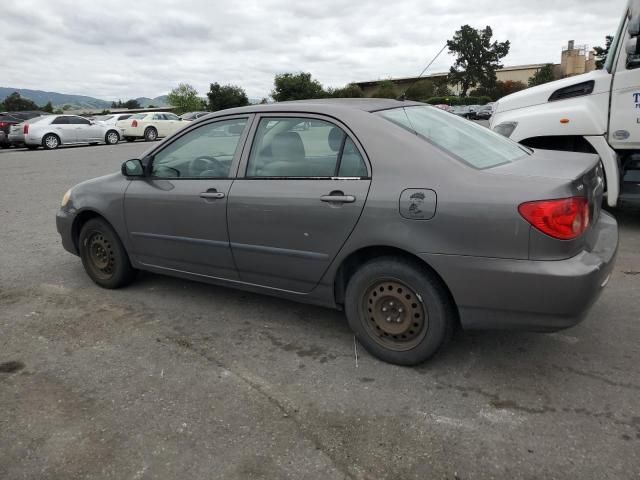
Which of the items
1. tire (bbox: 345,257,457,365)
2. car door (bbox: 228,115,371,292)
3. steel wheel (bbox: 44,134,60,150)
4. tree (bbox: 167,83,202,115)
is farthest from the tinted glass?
tree (bbox: 167,83,202,115)

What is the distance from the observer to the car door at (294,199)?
10.3ft

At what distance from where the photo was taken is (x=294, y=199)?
328 cm

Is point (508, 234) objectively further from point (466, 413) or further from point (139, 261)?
point (139, 261)

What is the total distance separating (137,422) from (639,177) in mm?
5447

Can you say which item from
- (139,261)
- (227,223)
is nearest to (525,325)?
(227,223)

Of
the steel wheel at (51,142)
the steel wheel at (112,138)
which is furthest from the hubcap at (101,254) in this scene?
the steel wheel at (112,138)

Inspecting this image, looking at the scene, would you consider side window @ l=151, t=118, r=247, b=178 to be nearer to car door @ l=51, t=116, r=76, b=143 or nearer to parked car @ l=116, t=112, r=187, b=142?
car door @ l=51, t=116, r=76, b=143

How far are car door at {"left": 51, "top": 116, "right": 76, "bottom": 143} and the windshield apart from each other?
70.3 feet

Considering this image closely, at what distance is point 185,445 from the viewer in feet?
8.08

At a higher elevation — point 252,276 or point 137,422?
A: point 252,276

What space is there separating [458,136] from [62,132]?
72.4ft

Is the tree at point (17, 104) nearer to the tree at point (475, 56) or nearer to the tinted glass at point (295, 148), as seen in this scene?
the tree at point (475, 56)

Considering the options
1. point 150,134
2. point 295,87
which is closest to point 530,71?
point 295,87

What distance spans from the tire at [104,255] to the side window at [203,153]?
29.2 inches
